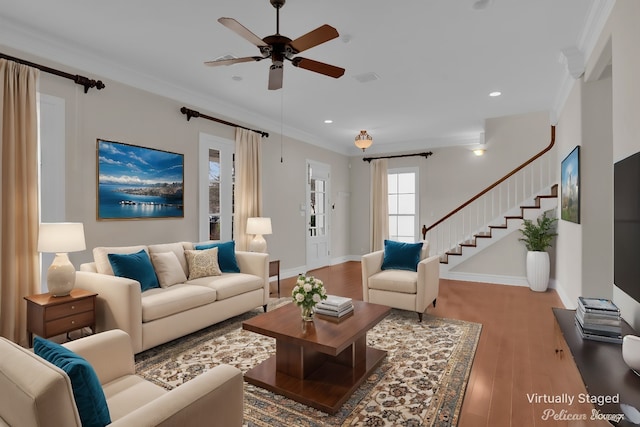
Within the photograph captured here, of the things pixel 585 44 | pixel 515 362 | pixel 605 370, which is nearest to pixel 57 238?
pixel 605 370

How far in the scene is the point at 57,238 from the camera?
292cm

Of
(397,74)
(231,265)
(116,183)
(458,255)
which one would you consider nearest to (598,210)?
(397,74)

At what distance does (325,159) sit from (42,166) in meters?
5.42

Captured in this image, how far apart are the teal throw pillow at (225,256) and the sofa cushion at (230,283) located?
0.39 ft

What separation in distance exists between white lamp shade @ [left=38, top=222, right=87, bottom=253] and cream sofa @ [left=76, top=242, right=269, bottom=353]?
1.25 ft

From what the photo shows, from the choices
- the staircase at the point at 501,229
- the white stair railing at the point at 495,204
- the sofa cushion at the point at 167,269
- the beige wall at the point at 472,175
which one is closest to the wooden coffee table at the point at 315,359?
the sofa cushion at the point at 167,269

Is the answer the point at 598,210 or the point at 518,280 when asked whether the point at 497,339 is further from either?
the point at 518,280

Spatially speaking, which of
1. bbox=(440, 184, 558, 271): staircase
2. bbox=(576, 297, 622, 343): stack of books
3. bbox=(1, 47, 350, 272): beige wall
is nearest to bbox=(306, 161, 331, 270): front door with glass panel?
bbox=(1, 47, 350, 272): beige wall

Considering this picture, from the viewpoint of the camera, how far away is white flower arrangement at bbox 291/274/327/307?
2.65 meters

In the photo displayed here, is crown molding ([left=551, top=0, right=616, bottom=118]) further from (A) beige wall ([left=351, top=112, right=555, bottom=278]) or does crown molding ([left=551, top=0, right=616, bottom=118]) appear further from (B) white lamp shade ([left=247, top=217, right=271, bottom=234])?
(B) white lamp shade ([left=247, top=217, right=271, bottom=234])

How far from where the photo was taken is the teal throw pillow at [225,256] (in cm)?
428

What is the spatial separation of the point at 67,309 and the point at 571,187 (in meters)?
5.31

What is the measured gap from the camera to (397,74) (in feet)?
13.7

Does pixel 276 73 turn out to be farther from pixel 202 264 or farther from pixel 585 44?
pixel 585 44
